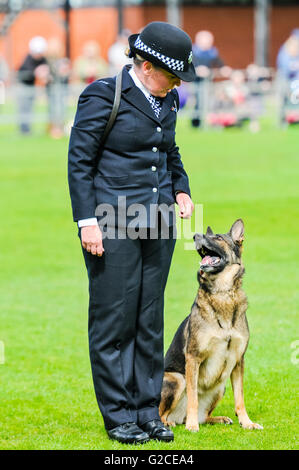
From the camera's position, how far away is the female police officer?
4832mm

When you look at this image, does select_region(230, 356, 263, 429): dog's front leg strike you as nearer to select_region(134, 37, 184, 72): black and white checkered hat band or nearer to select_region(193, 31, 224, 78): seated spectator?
select_region(134, 37, 184, 72): black and white checkered hat band

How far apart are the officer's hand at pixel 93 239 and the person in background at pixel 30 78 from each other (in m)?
19.7

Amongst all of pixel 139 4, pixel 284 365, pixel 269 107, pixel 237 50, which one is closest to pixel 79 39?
pixel 139 4

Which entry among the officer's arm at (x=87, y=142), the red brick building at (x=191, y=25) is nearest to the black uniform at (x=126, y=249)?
the officer's arm at (x=87, y=142)

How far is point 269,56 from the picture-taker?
151 feet

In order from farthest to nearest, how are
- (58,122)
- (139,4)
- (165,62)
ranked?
(139,4) < (58,122) < (165,62)

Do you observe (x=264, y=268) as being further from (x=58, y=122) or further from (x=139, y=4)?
(x=139, y=4)

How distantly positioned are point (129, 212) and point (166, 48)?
87cm

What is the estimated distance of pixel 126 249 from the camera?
4.94 metres

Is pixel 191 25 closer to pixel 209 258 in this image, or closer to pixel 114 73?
pixel 114 73

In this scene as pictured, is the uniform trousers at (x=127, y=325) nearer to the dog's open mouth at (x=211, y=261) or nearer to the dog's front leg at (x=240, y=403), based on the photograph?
the dog's open mouth at (x=211, y=261)

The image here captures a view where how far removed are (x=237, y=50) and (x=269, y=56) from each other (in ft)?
5.57

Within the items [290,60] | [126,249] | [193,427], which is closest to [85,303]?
[193,427]
